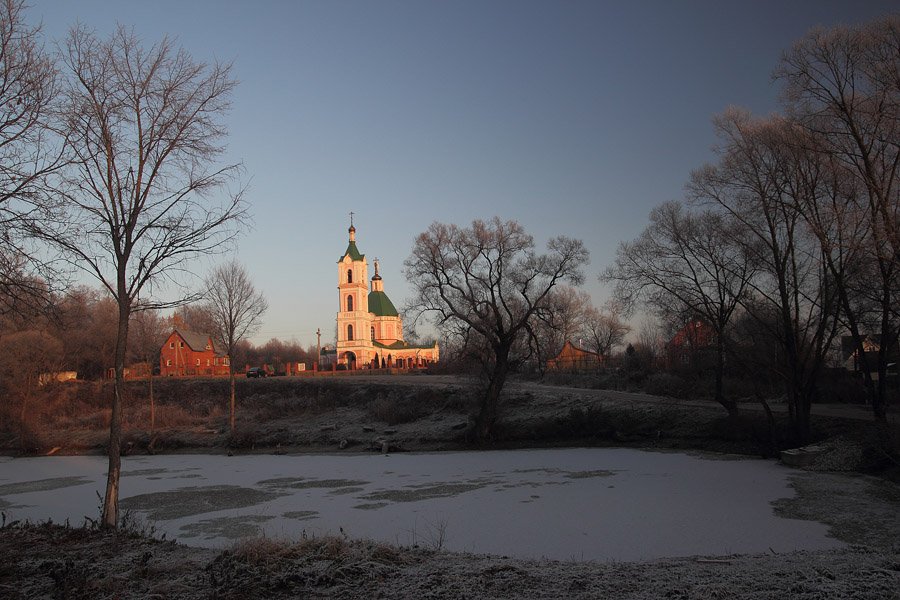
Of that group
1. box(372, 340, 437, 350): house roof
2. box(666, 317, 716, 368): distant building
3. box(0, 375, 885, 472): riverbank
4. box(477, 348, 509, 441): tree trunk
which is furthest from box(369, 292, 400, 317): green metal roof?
box(477, 348, 509, 441): tree trunk

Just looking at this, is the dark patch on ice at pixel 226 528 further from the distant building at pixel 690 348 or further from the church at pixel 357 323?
the church at pixel 357 323

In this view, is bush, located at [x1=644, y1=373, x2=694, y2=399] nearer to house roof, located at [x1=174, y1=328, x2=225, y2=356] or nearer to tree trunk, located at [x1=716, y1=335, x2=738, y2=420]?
tree trunk, located at [x1=716, y1=335, x2=738, y2=420]

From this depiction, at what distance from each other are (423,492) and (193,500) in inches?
225

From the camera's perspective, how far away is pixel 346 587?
228 inches

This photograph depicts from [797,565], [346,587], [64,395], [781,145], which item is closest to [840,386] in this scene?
[781,145]

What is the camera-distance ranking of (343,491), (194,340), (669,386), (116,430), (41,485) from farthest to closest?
(194,340) → (669,386) → (41,485) → (343,491) → (116,430)

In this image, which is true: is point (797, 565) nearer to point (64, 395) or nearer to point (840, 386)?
point (840, 386)

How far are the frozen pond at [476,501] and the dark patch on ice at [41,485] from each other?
0.14 ft

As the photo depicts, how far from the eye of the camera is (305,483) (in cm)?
1841

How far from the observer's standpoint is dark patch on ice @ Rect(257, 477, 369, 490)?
17.7 meters

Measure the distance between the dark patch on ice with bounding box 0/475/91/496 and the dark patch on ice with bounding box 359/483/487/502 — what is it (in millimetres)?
10161

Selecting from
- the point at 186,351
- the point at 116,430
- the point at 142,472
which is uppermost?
the point at 186,351

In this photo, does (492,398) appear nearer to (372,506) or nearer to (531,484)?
(531,484)

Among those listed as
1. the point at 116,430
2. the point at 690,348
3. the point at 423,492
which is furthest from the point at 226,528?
the point at 690,348
